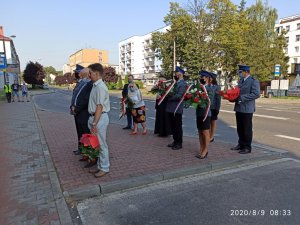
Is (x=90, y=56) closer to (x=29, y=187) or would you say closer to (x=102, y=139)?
(x=102, y=139)

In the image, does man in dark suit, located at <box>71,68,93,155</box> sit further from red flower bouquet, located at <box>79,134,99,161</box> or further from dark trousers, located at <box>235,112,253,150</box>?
dark trousers, located at <box>235,112,253,150</box>

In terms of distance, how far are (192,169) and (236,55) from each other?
32.6m

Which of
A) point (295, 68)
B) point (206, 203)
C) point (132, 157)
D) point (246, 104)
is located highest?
point (295, 68)

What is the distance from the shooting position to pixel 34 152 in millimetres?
6484

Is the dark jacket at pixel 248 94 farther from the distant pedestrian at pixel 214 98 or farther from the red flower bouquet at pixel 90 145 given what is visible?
the red flower bouquet at pixel 90 145

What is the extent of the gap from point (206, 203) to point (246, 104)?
9.89 feet

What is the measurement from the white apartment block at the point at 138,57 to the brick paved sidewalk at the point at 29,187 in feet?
262

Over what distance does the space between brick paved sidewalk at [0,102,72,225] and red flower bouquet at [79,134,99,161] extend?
0.71m

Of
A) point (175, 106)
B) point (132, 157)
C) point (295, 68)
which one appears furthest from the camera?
point (295, 68)

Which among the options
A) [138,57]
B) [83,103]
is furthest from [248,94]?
[138,57]

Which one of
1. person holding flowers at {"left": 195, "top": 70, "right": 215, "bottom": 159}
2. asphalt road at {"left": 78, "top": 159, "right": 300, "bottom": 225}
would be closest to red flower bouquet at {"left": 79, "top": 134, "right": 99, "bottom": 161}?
asphalt road at {"left": 78, "top": 159, "right": 300, "bottom": 225}

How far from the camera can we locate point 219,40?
33594 millimetres

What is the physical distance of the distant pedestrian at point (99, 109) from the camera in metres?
4.43

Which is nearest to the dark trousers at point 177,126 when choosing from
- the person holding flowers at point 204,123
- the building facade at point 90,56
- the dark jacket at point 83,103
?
the person holding flowers at point 204,123
